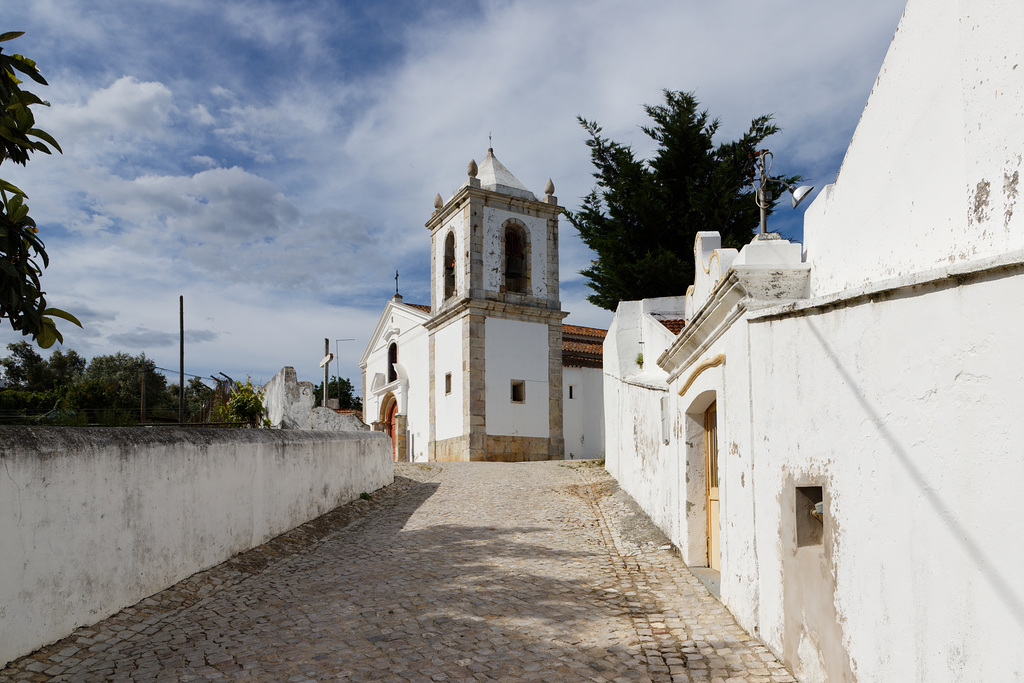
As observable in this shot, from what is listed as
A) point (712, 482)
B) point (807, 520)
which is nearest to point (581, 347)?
point (712, 482)

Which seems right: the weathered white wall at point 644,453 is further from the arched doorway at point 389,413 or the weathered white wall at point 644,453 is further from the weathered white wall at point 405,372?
the arched doorway at point 389,413

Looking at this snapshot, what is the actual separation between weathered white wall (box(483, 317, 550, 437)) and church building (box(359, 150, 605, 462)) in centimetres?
3

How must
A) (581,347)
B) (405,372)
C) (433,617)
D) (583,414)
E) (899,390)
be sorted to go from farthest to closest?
1. (405,372)
2. (581,347)
3. (583,414)
4. (433,617)
5. (899,390)

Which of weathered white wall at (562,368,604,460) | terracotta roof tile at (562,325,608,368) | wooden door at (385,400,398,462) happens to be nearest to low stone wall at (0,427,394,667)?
weathered white wall at (562,368,604,460)

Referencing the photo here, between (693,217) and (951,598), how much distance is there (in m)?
15.7

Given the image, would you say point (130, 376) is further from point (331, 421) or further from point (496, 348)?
point (331, 421)

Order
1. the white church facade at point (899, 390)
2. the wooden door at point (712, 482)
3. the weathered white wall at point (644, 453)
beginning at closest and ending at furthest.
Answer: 1. the white church facade at point (899, 390)
2. the wooden door at point (712, 482)
3. the weathered white wall at point (644, 453)

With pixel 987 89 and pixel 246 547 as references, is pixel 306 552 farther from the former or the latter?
pixel 987 89

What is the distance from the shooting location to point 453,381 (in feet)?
75.6

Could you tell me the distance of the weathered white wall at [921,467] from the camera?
2.83m

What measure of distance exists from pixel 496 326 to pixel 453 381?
2.10m

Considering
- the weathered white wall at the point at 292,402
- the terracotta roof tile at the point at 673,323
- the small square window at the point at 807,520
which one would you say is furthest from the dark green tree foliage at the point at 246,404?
the small square window at the point at 807,520

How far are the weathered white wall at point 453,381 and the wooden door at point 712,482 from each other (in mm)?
14948

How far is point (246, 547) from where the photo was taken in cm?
802
